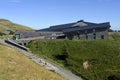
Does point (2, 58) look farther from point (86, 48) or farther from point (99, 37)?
point (99, 37)

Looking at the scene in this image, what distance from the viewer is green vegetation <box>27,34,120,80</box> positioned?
5412cm

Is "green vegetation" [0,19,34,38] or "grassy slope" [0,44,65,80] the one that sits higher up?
"green vegetation" [0,19,34,38]

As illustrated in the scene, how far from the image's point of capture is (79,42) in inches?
2613

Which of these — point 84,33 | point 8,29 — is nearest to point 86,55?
point 84,33

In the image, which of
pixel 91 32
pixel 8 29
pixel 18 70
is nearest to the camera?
pixel 18 70

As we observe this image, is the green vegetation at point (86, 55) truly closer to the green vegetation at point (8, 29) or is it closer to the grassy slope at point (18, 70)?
the grassy slope at point (18, 70)

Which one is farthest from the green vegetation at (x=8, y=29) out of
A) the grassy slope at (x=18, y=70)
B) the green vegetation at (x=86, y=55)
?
the grassy slope at (x=18, y=70)

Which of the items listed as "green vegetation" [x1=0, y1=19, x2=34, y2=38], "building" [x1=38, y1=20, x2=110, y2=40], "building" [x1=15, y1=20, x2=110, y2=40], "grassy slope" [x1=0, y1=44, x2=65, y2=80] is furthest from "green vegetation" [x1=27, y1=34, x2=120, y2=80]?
"green vegetation" [x1=0, y1=19, x2=34, y2=38]

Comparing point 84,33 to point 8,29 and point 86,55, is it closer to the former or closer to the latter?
point 86,55

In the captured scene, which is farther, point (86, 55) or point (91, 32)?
point (91, 32)

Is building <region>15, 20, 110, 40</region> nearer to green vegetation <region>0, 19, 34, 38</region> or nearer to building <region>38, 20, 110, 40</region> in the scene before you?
building <region>38, 20, 110, 40</region>

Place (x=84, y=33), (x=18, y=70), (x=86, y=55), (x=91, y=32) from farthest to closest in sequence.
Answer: (x=84, y=33) → (x=91, y=32) → (x=86, y=55) → (x=18, y=70)

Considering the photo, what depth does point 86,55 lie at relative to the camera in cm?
6053

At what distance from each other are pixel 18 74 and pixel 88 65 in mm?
20760
